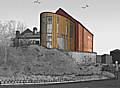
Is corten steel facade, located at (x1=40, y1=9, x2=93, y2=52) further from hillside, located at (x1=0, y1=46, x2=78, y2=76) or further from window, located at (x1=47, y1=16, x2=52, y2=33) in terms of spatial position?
hillside, located at (x1=0, y1=46, x2=78, y2=76)

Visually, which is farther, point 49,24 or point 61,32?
point 61,32

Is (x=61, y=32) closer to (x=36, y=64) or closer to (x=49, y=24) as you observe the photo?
(x=49, y=24)

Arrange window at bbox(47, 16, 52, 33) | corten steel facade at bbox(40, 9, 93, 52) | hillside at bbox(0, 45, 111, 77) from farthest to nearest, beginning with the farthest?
corten steel facade at bbox(40, 9, 93, 52), window at bbox(47, 16, 52, 33), hillside at bbox(0, 45, 111, 77)

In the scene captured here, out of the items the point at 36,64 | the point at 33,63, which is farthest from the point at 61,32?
the point at 36,64

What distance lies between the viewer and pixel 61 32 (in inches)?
3708

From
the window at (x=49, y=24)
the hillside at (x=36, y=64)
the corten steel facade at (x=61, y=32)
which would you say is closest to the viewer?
the hillside at (x=36, y=64)

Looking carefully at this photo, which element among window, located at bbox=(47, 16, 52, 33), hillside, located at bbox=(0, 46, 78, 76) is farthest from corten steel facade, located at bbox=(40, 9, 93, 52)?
hillside, located at bbox=(0, 46, 78, 76)

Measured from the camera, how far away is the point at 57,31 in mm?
91438

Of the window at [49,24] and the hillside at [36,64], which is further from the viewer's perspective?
the window at [49,24]

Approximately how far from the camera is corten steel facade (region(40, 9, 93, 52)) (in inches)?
3487

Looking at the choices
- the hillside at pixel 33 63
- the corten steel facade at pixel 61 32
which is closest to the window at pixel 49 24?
the corten steel facade at pixel 61 32

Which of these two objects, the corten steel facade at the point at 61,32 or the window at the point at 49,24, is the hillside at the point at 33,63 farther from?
the window at the point at 49,24

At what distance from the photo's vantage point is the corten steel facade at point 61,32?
88.6 m

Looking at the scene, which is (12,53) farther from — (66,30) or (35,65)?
(66,30)
